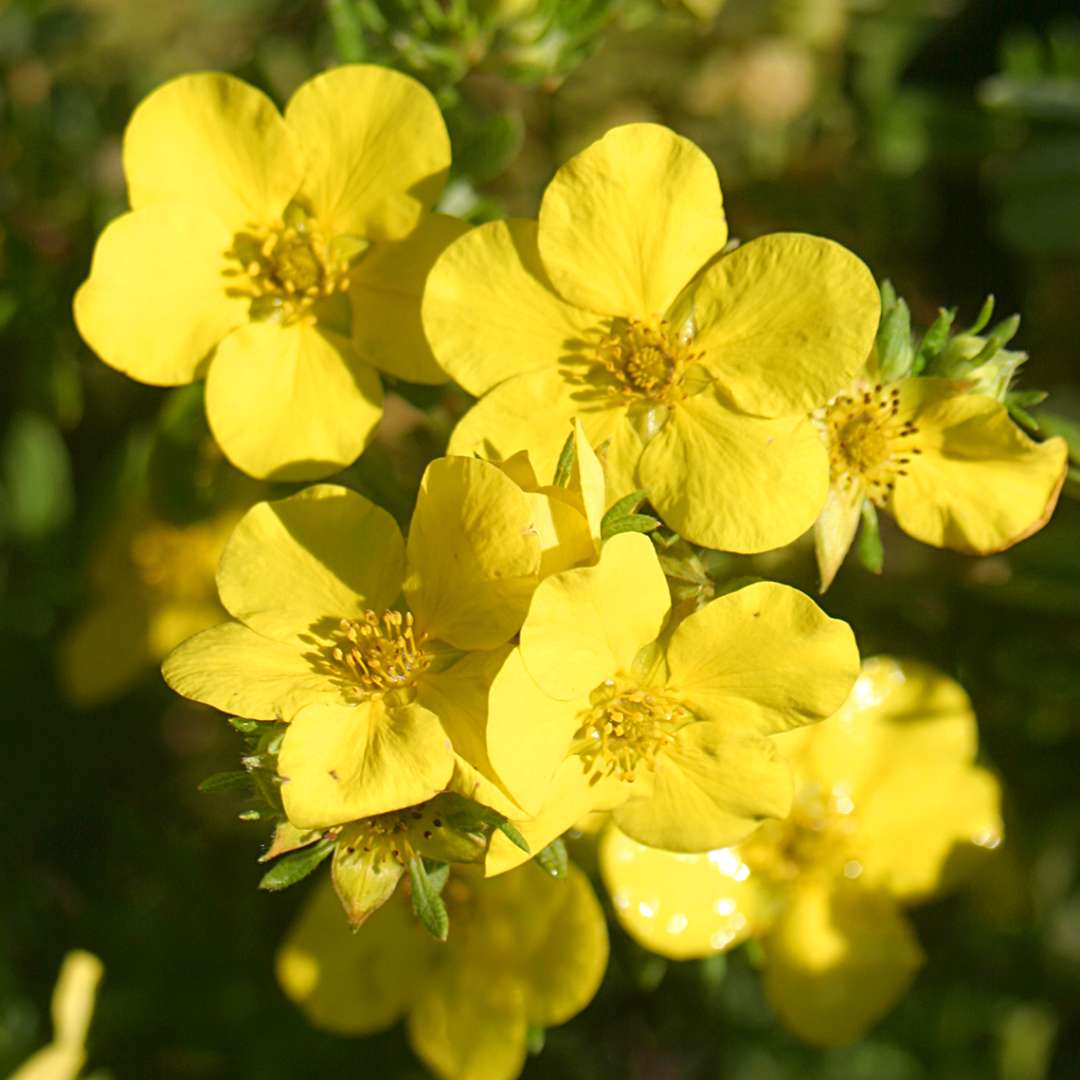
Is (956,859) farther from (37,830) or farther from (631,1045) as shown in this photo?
(37,830)

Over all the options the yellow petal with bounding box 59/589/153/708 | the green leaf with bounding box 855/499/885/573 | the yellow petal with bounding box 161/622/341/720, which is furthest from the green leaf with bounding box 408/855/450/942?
the yellow petal with bounding box 59/589/153/708

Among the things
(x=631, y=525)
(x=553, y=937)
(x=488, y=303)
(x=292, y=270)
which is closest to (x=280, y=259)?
(x=292, y=270)

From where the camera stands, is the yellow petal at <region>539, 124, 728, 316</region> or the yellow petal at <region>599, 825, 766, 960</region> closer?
the yellow petal at <region>539, 124, 728, 316</region>

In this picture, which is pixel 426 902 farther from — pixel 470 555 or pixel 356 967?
pixel 356 967

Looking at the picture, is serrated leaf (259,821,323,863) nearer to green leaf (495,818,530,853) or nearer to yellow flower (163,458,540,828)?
yellow flower (163,458,540,828)

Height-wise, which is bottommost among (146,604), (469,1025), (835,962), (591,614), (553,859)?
(835,962)

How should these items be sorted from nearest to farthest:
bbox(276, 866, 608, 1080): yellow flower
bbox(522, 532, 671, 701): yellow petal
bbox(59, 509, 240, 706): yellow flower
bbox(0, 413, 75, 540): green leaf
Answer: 1. bbox(522, 532, 671, 701): yellow petal
2. bbox(276, 866, 608, 1080): yellow flower
3. bbox(59, 509, 240, 706): yellow flower
4. bbox(0, 413, 75, 540): green leaf

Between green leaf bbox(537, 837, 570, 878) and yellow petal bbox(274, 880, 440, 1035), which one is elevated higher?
green leaf bbox(537, 837, 570, 878)

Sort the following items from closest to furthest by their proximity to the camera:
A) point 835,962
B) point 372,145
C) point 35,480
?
point 372,145 → point 835,962 → point 35,480
